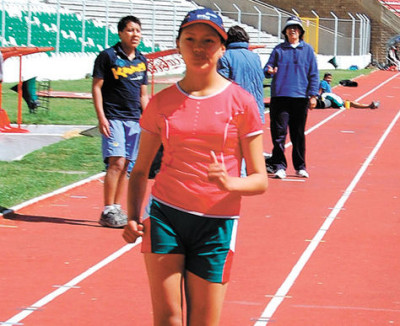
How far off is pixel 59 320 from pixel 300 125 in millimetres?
7166

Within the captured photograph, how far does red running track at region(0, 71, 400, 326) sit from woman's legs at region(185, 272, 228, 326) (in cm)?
208

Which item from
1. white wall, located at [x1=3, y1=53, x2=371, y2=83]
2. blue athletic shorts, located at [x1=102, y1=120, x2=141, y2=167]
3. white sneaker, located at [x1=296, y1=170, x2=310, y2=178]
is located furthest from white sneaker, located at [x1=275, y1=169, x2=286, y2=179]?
white wall, located at [x1=3, y1=53, x2=371, y2=83]

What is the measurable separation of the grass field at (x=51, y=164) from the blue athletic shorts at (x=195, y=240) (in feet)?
20.1

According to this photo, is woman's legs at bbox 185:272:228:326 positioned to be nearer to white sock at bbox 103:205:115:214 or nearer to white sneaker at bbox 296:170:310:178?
white sock at bbox 103:205:115:214

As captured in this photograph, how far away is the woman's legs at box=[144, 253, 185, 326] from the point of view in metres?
4.68

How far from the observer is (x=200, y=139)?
4684mm

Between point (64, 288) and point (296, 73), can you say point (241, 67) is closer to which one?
point (296, 73)

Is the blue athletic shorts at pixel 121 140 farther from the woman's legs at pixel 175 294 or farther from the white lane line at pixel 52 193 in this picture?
the woman's legs at pixel 175 294

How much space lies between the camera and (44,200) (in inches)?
442

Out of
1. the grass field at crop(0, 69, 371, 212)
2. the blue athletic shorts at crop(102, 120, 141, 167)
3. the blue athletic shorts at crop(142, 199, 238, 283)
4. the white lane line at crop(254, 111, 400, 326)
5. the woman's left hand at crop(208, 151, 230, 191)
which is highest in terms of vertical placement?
the woman's left hand at crop(208, 151, 230, 191)

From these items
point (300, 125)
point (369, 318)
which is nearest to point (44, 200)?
point (300, 125)

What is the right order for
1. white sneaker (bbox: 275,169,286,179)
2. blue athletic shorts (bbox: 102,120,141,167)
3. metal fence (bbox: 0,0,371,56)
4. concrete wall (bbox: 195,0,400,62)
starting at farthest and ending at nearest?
concrete wall (bbox: 195,0,400,62)
metal fence (bbox: 0,0,371,56)
white sneaker (bbox: 275,169,286,179)
blue athletic shorts (bbox: 102,120,141,167)

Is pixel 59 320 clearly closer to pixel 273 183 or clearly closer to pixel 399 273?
pixel 399 273

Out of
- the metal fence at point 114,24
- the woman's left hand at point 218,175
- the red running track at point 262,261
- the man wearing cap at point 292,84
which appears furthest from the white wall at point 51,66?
the woman's left hand at point 218,175
